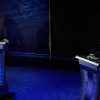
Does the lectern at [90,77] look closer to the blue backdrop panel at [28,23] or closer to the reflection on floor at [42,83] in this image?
the reflection on floor at [42,83]

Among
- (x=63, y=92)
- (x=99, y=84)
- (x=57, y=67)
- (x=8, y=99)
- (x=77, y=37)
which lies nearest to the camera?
(x=99, y=84)

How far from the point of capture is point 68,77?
6.86m

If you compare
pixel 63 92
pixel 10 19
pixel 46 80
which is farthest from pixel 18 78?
pixel 10 19

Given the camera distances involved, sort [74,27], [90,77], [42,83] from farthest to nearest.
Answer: [74,27] → [42,83] → [90,77]

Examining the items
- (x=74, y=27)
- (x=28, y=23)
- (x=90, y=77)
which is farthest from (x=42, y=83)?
(x=28, y=23)

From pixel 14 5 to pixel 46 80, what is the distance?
9.29ft

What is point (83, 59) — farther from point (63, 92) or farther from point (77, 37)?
point (77, 37)

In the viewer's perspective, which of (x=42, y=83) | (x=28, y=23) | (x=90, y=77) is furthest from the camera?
(x=28, y=23)

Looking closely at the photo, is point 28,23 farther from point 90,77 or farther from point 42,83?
point 90,77

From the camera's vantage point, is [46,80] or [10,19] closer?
[46,80]

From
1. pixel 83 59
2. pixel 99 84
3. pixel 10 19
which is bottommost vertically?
pixel 99 84

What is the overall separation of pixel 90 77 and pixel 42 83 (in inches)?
92.9

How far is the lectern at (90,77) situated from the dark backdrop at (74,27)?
293 cm

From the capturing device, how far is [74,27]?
7.31 meters
